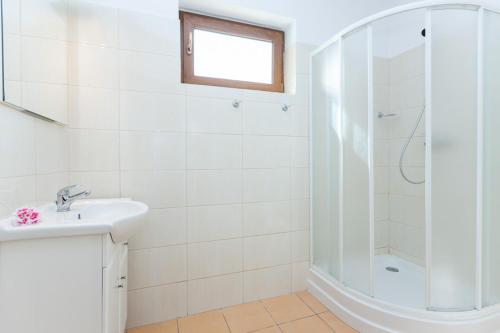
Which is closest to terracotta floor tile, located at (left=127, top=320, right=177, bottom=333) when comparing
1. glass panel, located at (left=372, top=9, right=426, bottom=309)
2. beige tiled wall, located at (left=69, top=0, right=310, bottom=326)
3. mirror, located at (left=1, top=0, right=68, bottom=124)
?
beige tiled wall, located at (left=69, top=0, right=310, bottom=326)

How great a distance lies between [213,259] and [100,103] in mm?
1242

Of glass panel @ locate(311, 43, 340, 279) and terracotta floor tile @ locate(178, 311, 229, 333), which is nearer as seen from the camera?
terracotta floor tile @ locate(178, 311, 229, 333)

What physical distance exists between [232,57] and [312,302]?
77.1 inches

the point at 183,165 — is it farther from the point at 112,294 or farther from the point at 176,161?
the point at 112,294

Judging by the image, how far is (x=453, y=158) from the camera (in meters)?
1.30

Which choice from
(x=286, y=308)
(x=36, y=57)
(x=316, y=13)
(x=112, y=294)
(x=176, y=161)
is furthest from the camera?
(x=316, y=13)

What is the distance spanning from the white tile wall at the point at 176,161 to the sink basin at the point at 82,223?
0.17m

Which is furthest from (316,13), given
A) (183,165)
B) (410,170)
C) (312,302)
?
(312,302)

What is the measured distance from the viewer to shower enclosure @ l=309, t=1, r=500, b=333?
129 centimetres

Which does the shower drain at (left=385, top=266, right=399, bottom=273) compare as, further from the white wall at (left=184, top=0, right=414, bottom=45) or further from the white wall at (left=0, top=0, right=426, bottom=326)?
the white wall at (left=184, top=0, right=414, bottom=45)

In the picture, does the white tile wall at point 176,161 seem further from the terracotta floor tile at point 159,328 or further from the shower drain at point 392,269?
the shower drain at point 392,269

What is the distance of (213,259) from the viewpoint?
67.8 inches

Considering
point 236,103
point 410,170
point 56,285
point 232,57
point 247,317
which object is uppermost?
point 232,57

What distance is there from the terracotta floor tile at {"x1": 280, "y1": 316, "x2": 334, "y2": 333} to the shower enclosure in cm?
15
